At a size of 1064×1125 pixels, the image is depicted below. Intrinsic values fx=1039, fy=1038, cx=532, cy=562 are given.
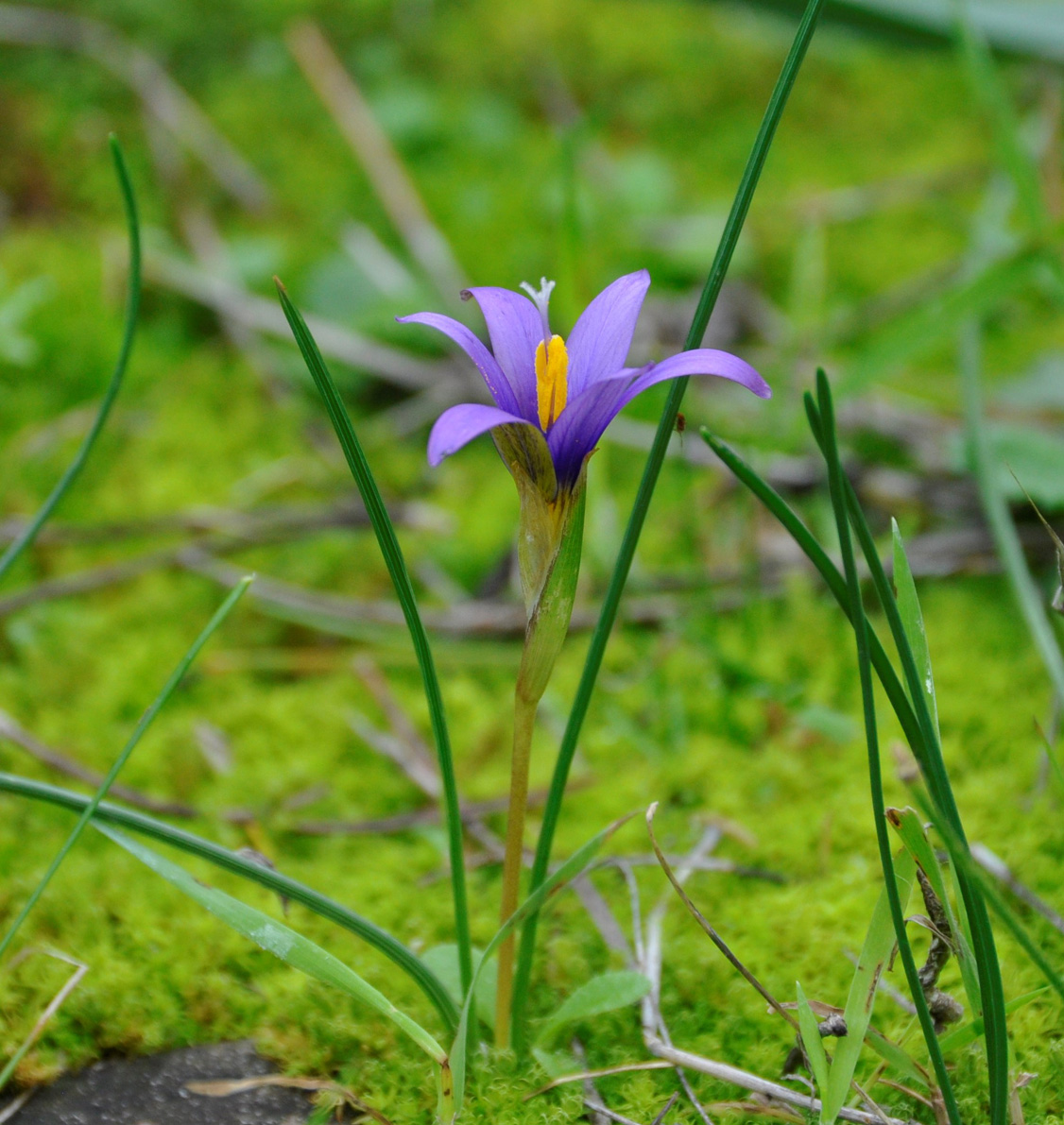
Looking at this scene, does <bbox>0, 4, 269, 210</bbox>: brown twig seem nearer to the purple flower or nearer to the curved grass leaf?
the purple flower

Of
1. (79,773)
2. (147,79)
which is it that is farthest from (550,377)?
(147,79)

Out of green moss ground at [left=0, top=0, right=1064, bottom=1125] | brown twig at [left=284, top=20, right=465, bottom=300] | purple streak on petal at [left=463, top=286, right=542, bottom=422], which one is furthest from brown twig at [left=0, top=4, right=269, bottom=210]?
purple streak on petal at [left=463, top=286, right=542, bottom=422]

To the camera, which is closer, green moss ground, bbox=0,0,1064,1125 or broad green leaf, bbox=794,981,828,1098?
broad green leaf, bbox=794,981,828,1098

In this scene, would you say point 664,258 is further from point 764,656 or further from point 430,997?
point 430,997

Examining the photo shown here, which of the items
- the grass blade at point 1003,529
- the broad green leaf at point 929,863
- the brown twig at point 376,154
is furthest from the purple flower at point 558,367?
the brown twig at point 376,154

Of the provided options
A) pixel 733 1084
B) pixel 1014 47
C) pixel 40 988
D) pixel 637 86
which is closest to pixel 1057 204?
pixel 1014 47

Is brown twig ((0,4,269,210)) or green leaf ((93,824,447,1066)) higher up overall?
brown twig ((0,4,269,210))
